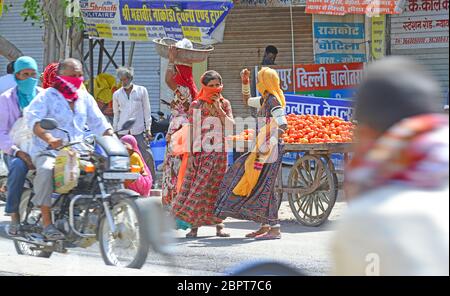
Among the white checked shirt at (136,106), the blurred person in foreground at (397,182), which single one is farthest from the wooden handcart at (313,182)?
the blurred person in foreground at (397,182)

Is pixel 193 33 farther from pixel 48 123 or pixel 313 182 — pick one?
pixel 48 123

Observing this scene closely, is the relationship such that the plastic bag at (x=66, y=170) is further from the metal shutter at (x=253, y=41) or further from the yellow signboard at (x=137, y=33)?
the metal shutter at (x=253, y=41)

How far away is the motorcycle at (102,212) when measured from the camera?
702cm

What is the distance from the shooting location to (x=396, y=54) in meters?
15.9

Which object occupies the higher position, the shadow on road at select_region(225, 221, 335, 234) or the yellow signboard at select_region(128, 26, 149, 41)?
the yellow signboard at select_region(128, 26, 149, 41)

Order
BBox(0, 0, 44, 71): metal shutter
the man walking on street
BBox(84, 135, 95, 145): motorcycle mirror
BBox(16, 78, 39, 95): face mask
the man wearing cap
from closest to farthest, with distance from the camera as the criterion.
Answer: BBox(84, 135, 95, 145): motorcycle mirror, the man wearing cap, BBox(16, 78, 39, 95): face mask, the man walking on street, BBox(0, 0, 44, 71): metal shutter

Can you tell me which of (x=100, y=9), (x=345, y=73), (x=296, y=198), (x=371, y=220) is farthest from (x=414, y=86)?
(x=100, y=9)

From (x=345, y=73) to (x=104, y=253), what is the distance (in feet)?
28.4

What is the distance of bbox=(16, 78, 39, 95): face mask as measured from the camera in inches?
344

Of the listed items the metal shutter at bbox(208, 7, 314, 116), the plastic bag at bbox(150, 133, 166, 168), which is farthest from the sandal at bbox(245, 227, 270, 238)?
the metal shutter at bbox(208, 7, 314, 116)

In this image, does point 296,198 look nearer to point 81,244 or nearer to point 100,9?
point 81,244

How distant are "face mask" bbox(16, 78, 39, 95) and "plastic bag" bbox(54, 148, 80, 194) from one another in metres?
1.40

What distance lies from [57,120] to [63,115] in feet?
0.20

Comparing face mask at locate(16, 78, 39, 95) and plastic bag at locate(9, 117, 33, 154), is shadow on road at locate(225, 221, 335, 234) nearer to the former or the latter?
face mask at locate(16, 78, 39, 95)
